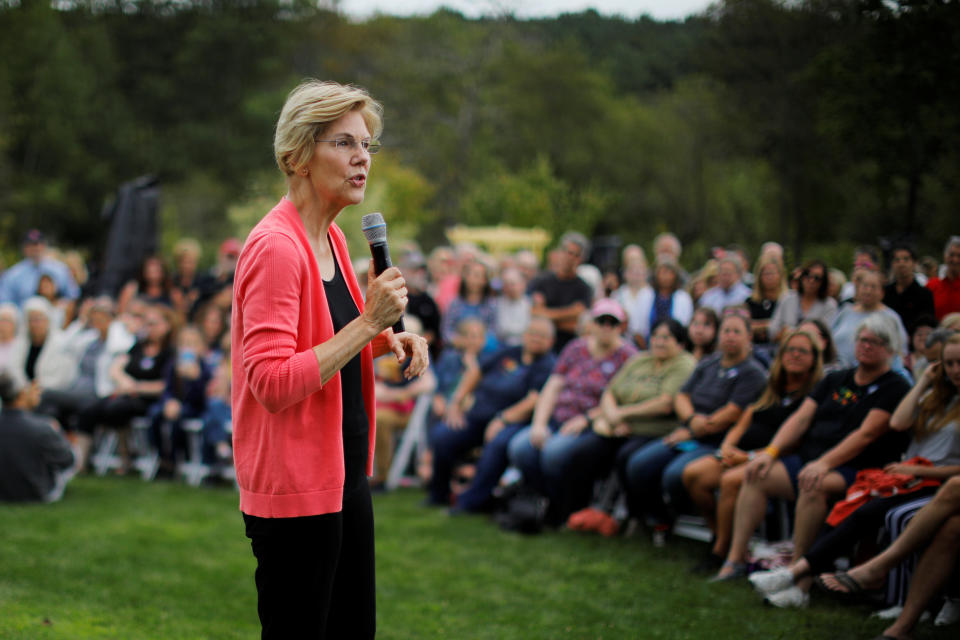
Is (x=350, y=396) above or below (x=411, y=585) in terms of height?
above

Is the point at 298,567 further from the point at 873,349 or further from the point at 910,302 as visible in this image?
the point at 910,302

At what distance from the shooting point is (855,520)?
4.75m

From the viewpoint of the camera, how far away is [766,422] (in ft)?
18.8

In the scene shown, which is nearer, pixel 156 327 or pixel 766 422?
pixel 766 422

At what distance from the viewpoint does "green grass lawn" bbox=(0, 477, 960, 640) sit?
15.0 feet

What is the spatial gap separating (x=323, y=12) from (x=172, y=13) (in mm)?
7657

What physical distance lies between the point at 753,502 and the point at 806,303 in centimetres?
207

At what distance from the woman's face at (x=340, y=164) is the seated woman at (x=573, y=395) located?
4743 millimetres

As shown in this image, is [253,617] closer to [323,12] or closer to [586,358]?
[586,358]

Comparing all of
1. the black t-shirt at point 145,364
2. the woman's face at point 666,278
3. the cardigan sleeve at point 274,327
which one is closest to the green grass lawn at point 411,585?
the black t-shirt at point 145,364

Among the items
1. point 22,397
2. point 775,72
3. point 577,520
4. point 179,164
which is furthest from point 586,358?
point 179,164

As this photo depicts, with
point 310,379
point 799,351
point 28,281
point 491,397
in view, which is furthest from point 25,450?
point 310,379

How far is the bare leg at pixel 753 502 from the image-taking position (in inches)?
214

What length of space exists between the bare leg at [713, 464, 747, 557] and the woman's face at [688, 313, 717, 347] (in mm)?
1225
